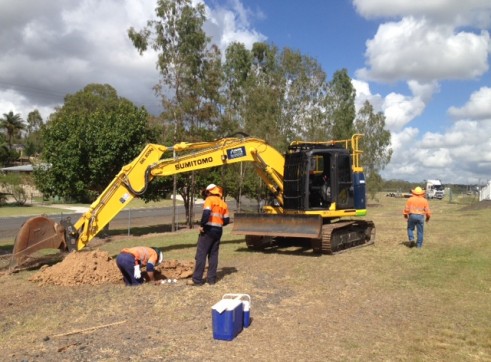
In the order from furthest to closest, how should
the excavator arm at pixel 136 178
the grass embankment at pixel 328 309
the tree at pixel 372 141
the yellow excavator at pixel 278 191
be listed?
the tree at pixel 372 141
the yellow excavator at pixel 278 191
the excavator arm at pixel 136 178
the grass embankment at pixel 328 309

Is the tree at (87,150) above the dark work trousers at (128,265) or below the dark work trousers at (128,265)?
above

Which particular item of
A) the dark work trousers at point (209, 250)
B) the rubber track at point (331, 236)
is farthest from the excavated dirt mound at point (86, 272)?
the rubber track at point (331, 236)

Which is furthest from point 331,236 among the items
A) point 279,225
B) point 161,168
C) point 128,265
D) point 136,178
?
point 128,265

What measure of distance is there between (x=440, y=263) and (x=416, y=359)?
23.1 feet

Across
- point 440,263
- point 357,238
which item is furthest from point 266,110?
point 440,263

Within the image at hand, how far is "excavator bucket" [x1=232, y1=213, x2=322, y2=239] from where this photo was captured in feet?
40.8

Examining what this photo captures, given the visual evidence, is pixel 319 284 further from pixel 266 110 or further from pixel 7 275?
pixel 266 110

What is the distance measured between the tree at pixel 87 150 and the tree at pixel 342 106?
1601 cm

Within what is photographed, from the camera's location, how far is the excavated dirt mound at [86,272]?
967cm

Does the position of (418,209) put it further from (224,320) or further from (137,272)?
(224,320)

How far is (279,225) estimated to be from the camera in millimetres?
12945

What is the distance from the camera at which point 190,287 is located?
881 centimetres

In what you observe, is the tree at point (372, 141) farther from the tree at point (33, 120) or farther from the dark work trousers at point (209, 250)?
the tree at point (33, 120)

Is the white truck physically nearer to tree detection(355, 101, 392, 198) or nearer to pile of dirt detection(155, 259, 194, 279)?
tree detection(355, 101, 392, 198)
